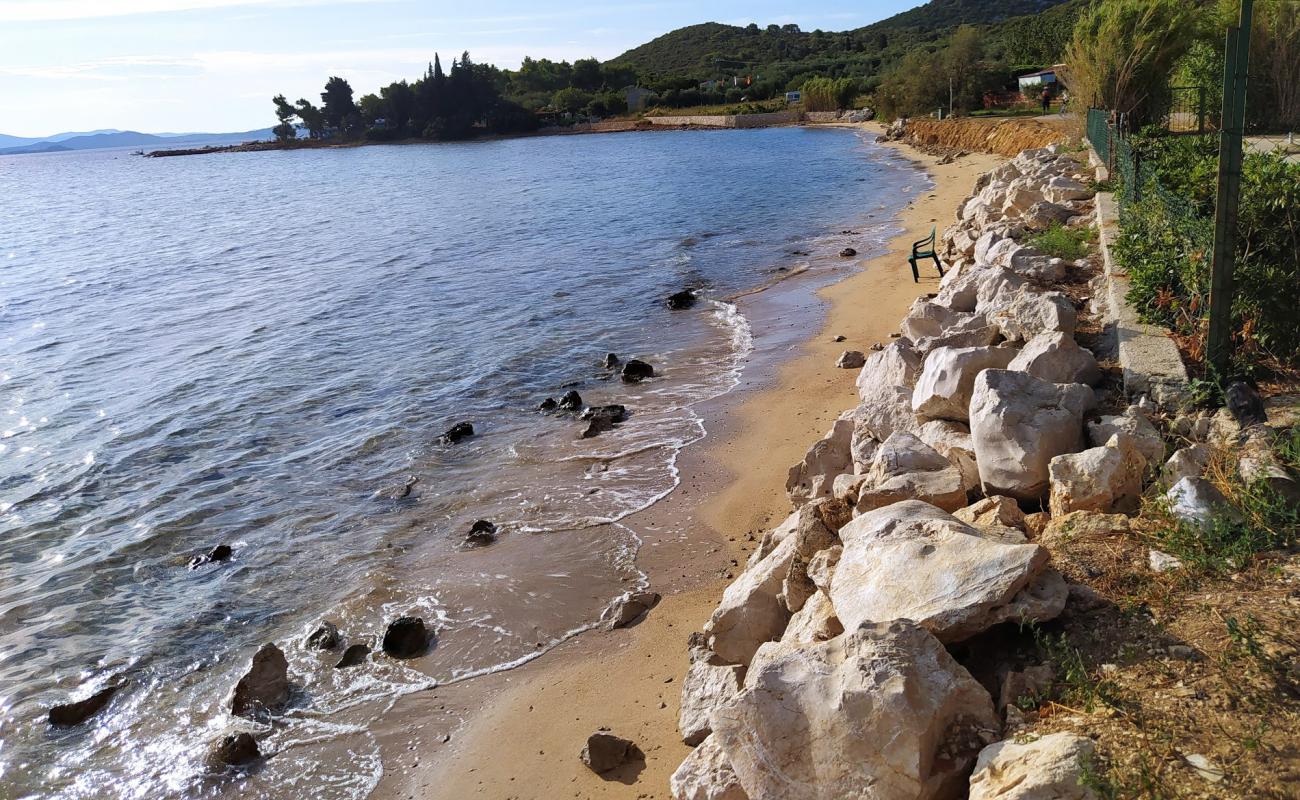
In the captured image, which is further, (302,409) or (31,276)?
(31,276)

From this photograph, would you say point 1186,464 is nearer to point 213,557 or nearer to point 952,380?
point 952,380

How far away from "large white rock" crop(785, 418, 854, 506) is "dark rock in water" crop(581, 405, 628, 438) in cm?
443

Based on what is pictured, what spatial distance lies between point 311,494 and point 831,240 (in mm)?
19871

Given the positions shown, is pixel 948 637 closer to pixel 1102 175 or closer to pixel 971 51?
pixel 1102 175

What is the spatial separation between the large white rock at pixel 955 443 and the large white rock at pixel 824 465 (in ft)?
3.15

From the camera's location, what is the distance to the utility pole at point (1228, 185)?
5523 millimetres

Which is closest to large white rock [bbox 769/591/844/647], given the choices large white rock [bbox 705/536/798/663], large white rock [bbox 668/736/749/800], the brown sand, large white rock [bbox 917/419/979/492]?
large white rock [bbox 705/536/798/663]

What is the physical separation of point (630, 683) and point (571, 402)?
23.7 feet

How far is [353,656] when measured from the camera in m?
7.62

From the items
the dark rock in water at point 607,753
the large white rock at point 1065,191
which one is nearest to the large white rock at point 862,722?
the dark rock in water at point 607,753

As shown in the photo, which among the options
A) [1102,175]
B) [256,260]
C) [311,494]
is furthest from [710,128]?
[311,494]

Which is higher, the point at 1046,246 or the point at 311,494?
the point at 1046,246

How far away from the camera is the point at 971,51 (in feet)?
218

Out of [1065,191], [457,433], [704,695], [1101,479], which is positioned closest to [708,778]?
[704,695]
